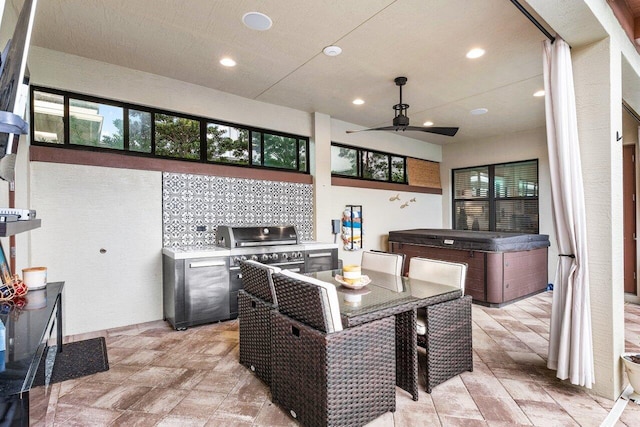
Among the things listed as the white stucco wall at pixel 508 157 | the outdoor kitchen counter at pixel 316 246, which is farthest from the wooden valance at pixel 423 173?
the outdoor kitchen counter at pixel 316 246

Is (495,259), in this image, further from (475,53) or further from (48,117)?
(48,117)

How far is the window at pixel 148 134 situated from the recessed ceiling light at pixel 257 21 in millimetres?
1817

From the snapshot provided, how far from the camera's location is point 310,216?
5172 millimetres

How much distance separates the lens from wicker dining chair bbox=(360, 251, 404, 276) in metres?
3.28

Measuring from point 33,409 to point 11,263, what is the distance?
246 centimetres

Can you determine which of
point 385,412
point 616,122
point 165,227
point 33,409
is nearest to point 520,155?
point 616,122

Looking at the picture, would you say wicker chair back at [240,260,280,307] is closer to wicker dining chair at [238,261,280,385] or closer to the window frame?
wicker dining chair at [238,261,280,385]

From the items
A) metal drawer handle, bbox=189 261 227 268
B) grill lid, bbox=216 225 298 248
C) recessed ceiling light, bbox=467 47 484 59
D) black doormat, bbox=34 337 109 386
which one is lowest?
black doormat, bbox=34 337 109 386

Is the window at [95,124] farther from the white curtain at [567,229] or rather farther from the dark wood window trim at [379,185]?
the white curtain at [567,229]

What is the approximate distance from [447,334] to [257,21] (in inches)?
116

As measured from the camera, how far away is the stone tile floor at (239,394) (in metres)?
2.04

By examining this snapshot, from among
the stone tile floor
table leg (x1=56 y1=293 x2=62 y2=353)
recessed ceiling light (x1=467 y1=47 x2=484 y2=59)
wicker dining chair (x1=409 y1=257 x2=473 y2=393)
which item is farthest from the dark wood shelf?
recessed ceiling light (x1=467 y1=47 x2=484 y2=59)

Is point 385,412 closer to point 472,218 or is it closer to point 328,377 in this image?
point 328,377

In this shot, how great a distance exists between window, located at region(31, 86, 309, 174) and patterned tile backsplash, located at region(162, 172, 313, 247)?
12.4 inches
